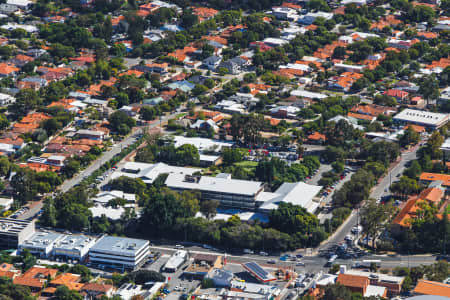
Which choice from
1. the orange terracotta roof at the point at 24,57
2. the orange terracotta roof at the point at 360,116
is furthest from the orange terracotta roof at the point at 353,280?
the orange terracotta roof at the point at 24,57

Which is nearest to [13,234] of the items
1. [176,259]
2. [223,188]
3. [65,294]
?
[65,294]

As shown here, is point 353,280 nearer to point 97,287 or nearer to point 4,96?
point 97,287

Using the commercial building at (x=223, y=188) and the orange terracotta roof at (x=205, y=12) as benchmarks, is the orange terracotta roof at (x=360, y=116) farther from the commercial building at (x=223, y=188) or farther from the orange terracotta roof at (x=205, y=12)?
the orange terracotta roof at (x=205, y=12)

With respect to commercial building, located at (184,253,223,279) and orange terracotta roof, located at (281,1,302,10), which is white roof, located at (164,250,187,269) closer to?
commercial building, located at (184,253,223,279)

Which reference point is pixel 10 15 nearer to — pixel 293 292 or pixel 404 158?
pixel 404 158

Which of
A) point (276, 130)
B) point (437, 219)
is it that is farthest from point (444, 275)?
point (276, 130)

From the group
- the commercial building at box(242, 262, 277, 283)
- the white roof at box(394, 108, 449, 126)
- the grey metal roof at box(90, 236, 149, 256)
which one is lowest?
the commercial building at box(242, 262, 277, 283)

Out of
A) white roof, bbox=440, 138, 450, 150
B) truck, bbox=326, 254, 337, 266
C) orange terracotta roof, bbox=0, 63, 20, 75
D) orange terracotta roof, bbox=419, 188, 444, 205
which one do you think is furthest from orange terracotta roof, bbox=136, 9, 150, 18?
truck, bbox=326, 254, 337, 266
